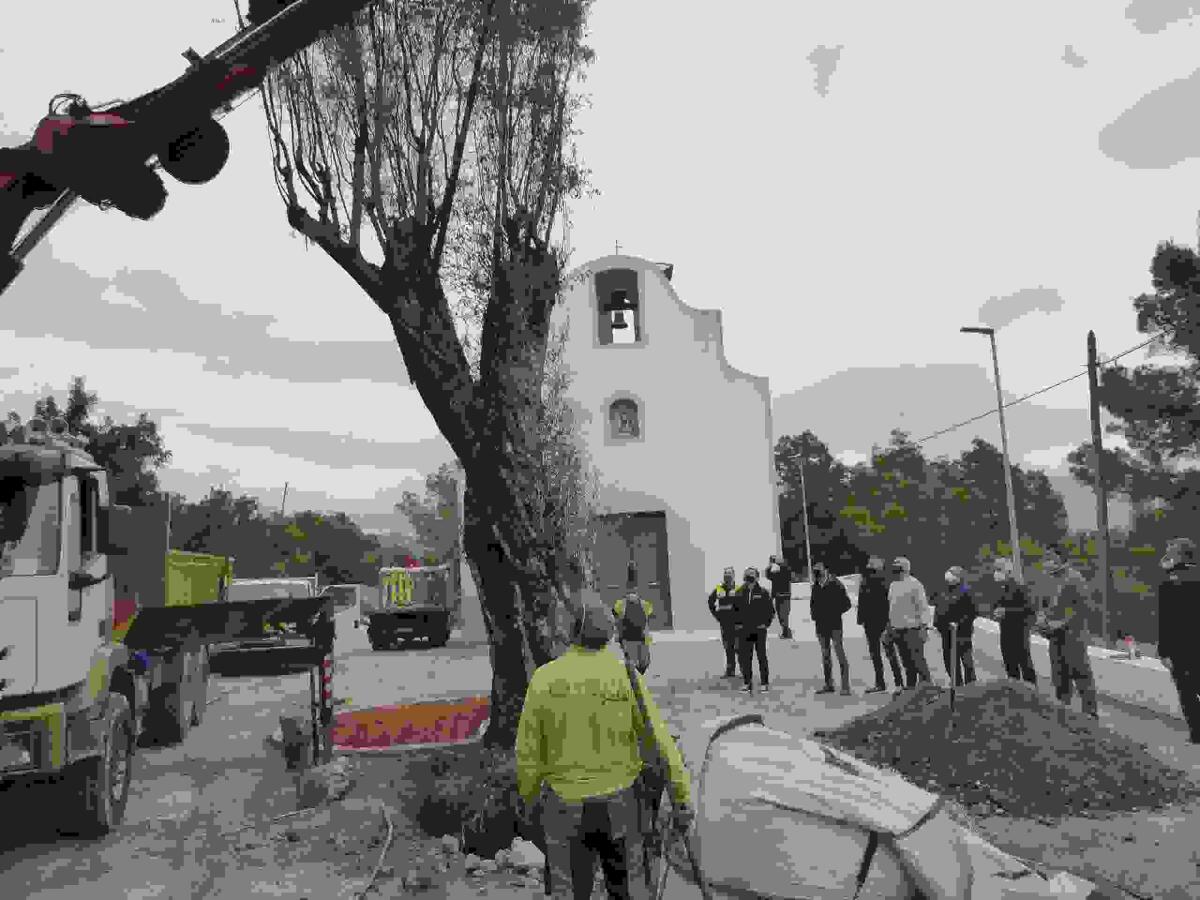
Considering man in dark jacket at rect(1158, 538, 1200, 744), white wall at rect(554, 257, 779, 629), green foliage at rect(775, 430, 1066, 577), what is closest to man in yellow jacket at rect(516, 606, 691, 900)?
man in dark jacket at rect(1158, 538, 1200, 744)

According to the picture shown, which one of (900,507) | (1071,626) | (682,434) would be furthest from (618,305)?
(900,507)

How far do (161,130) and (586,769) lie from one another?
5.15 meters

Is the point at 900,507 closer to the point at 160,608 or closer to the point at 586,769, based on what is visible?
the point at 160,608

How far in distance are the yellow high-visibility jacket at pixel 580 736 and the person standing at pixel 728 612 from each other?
913 centimetres

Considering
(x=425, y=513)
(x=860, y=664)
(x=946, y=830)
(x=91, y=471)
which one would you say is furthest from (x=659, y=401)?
(x=425, y=513)

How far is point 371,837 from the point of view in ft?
22.9

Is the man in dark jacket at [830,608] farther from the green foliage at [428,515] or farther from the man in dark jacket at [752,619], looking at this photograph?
the green foliage at [428,515]

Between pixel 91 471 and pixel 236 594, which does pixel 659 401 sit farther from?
pixel 91 471

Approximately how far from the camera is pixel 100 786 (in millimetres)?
7375

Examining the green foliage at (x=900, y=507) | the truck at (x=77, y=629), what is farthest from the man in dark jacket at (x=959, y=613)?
the green foliage at (x=900, y=507)

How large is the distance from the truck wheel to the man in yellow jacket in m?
4.77

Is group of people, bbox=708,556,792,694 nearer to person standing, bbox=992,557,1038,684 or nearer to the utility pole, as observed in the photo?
person standing, bbox=992,557,1038,684

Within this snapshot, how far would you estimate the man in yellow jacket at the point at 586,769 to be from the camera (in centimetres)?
407

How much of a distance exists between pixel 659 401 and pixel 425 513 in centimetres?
6669
